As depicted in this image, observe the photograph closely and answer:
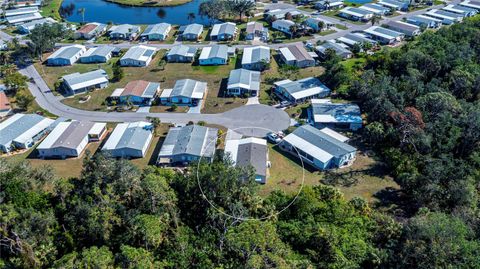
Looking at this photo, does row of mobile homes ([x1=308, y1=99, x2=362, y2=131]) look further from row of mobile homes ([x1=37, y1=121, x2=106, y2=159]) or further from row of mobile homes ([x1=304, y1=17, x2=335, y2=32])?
row of mobile homes ([x1=304, y1=17, x2=335, y2=32])

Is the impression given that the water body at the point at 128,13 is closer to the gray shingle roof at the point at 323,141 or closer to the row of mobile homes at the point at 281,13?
the row of mobile homes at the point at 281,13

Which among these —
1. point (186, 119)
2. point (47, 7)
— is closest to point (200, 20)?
point (47, 7)

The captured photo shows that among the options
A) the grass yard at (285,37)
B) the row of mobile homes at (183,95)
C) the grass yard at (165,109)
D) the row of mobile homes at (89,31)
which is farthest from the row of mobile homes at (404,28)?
the row of mobile homes at (89,31)

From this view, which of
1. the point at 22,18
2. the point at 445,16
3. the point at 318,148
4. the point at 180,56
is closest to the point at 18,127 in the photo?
the point at 180,56

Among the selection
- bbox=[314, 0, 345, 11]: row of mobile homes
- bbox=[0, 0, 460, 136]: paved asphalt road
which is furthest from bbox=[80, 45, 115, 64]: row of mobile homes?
bbox=[314, 0, 345, 11]: row of mobile homes

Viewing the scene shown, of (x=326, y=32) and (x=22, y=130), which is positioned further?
(x=326, y=32)

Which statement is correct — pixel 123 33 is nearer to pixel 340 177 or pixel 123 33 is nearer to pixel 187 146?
pixel 187 146
